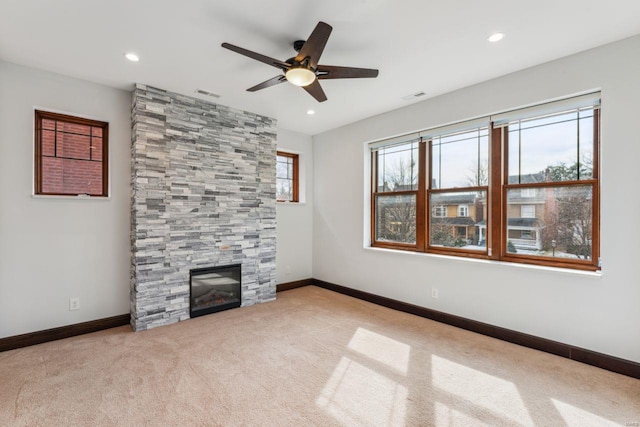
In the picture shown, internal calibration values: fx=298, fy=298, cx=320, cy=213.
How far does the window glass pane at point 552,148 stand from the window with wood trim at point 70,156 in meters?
4.59

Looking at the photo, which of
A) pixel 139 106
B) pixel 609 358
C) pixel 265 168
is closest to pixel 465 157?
pixel 609 358

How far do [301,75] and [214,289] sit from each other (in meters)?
2.94

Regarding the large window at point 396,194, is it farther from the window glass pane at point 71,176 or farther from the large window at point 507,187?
the window glass pane at point 71,176

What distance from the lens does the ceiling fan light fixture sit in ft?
7.72

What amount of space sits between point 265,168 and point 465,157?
274cm

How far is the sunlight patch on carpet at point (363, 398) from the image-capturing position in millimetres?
1957

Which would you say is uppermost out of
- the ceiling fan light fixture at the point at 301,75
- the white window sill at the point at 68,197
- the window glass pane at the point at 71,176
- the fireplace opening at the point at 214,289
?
the ceiling fan light fixture at the point at 301,75

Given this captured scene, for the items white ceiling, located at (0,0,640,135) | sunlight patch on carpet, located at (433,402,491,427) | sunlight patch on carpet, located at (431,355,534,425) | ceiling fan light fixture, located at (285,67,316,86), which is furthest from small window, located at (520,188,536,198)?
ceiling fan light fixture, located at (285,67,316,86)

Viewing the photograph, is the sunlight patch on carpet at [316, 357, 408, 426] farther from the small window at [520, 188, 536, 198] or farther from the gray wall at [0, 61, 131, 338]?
the gray wall at [0, 61, 131, 338]

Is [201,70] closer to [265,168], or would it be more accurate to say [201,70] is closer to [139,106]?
[139,106]

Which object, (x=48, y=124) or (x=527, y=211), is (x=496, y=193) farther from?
(x=48, y=124)

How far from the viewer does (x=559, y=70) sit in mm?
2789

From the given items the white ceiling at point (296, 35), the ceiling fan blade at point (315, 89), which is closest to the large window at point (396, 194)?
the white ceiling at point (296, 35)

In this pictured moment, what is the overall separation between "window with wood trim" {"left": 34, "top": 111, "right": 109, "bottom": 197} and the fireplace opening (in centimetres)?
147
